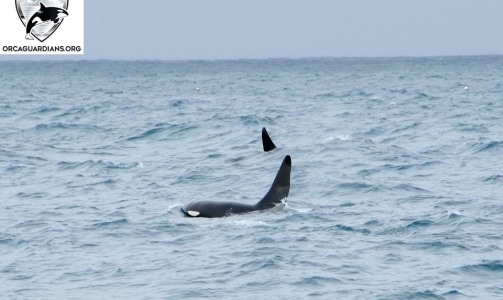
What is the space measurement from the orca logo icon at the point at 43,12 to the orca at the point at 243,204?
28.4 meters

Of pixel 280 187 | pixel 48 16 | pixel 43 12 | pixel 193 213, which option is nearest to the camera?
pixel 193 213

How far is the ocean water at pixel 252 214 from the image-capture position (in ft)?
51.6

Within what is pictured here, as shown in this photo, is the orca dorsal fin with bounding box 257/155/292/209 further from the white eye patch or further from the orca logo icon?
the orca logo icon

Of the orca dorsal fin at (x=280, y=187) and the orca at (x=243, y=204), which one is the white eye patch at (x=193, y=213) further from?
the orca dorsal fin at (x=280, y=187)

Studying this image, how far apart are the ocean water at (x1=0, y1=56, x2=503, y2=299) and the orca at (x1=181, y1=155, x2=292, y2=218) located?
13.4 inches

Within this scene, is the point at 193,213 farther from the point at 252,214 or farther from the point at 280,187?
the point at 280,187

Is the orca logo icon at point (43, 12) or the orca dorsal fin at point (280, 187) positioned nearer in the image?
the orca dorsal fin at point (280, 187)

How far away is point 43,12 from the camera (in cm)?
4881

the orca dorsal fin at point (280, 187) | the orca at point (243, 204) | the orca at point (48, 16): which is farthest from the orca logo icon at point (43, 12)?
the orca dorsal fin at point (280, 187)

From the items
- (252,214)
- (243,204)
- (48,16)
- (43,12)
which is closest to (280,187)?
(243,204)

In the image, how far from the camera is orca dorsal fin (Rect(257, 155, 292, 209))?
71.0ft

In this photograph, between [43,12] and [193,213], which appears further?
[43,12]

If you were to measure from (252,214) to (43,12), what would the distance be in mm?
31014

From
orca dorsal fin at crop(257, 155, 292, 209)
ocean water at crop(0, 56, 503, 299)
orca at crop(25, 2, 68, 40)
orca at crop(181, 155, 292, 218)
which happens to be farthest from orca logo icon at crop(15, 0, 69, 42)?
orca dorsal fin at crop(257, 155, 292, 209)
